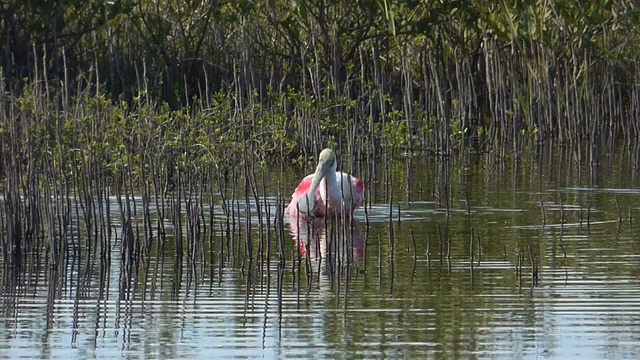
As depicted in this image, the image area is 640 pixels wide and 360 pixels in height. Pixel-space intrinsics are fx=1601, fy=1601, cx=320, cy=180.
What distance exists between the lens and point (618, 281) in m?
8.42

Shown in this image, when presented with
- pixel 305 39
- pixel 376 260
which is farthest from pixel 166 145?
pixel 305 39

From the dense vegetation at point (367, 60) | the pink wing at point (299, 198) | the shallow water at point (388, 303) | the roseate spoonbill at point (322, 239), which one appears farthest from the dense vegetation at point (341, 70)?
the shallow water at point (388, 303)

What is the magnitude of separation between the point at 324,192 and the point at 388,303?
4179mm

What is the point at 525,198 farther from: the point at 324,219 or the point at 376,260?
the point at 376,260

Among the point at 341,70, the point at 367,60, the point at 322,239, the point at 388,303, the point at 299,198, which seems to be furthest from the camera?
the point at 367,60

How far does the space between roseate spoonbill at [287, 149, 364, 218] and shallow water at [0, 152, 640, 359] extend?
1.87 ft

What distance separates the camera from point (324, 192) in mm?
11938

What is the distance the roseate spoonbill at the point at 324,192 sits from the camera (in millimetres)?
11664

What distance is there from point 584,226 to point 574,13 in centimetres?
682

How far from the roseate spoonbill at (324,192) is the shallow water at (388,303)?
570 mm

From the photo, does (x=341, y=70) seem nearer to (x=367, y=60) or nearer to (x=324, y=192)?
(x=367, y=60)

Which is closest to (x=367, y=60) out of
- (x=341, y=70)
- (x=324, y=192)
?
(x=341, y=70)

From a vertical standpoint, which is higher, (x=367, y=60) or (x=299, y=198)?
(x=367, y=60)

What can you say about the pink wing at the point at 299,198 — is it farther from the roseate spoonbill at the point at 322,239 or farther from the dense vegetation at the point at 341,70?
the dense vegetation at the point at 341,70
